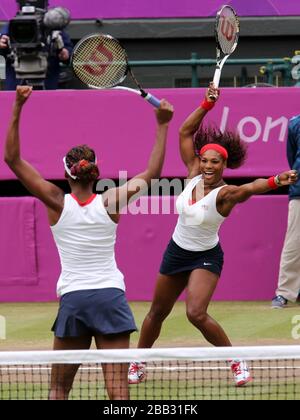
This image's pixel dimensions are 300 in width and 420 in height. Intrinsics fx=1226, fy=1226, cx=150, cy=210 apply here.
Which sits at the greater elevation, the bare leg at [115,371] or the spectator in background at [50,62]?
the spectator in background at [50,62]

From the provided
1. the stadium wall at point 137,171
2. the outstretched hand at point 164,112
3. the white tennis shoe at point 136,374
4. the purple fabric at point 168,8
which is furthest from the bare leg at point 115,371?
the purple fabric at point 168,8

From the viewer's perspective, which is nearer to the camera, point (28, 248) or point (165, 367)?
point (165, 367)

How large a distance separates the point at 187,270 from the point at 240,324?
257cm

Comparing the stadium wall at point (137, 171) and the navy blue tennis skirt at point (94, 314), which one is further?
the stadium wall at point (137, 171)

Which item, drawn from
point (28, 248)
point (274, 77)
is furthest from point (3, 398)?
point (274, 77)

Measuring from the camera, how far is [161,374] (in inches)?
374

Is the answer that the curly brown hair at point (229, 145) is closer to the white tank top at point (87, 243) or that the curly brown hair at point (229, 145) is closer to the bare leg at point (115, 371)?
the white tank top at point (87, 243)

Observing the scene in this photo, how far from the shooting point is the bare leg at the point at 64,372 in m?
7.29

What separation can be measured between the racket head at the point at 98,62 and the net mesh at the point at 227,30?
3.88 feet

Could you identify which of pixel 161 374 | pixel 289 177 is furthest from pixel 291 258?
pixel 289 177

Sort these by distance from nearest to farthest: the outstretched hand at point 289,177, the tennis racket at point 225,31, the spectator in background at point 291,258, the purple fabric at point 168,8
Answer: the outstretched hand at point 289,177
the tennis racket at point 225,31
the spectator in background at point 291,258
the purple fabric at point 168,8

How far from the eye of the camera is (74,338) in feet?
24.1

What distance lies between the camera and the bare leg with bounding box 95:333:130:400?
23.5ft

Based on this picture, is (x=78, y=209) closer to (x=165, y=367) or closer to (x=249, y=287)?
(x=165, y=367)
